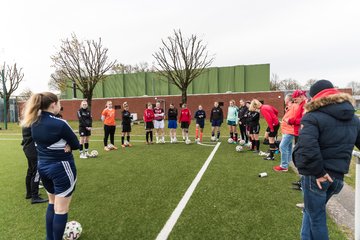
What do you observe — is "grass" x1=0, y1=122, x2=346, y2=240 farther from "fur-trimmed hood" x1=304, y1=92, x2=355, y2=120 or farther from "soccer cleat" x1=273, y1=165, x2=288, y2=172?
"fur-trimmed hood" x1=304, y1=92, x2=355, y2=120

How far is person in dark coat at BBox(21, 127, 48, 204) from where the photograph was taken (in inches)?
201

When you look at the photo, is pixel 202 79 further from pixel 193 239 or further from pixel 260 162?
pixel 193 239

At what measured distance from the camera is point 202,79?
45.8 m

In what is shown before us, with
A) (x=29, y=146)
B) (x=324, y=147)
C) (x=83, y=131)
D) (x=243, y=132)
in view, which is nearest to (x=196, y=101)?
(x=243, y=132)

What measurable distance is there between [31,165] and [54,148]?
115 inches

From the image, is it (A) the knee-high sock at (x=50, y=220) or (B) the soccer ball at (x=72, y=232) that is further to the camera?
(B) the soccer ball at (x=72, y=232)

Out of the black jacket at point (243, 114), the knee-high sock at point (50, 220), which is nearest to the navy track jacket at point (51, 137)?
the knee-high sock at point (50, 220)

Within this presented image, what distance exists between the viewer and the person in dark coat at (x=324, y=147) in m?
2.50

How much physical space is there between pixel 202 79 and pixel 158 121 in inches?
1310

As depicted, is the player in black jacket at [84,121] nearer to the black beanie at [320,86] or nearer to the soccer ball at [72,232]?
the soccer ball at [72,232]

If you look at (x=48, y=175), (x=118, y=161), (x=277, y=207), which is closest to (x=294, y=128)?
(x=277, y=207)

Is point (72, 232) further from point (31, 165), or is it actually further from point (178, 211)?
point (31, 165)

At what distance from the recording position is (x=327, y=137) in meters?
2.53

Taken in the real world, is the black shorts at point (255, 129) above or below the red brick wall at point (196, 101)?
below
